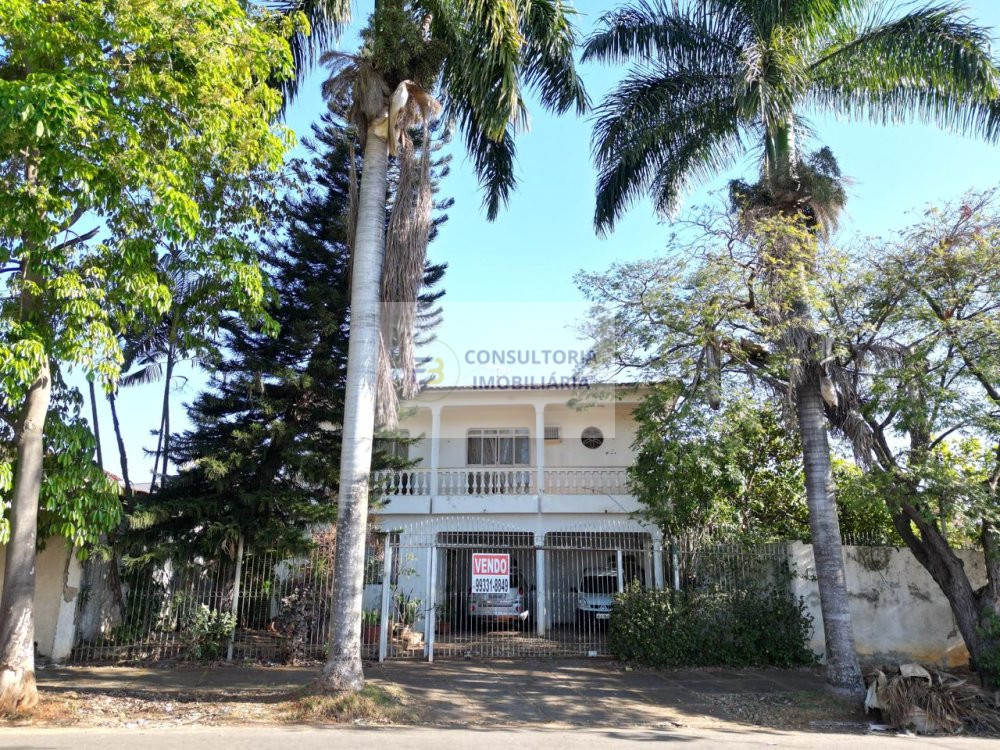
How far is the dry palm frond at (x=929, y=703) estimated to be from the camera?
7566 millimetres

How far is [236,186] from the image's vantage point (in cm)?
925

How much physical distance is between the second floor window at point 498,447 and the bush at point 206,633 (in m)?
8.67

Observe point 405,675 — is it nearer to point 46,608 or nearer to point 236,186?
point 46,608

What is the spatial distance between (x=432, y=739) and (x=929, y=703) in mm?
5711

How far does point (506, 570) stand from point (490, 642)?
2.00m

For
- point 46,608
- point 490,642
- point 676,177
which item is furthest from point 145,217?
point 490,642

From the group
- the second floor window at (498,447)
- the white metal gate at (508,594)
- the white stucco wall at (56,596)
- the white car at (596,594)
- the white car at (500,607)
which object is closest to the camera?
the white stucco wall at (56,596)

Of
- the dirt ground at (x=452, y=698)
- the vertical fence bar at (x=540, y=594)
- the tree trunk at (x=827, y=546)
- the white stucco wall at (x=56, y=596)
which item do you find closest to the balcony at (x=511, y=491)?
the vertical fence bar at (x=540, y=594)

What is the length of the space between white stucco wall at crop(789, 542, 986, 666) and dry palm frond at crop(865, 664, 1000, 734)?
320 centimetres

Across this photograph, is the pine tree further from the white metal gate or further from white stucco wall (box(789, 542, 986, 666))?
white stucco wall (box(789, 542, 986, 666))

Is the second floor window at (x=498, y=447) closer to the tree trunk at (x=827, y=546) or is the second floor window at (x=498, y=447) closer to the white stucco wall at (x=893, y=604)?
the white stucco wall at (x=893, y=604)

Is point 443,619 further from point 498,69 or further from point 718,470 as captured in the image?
point 498,69

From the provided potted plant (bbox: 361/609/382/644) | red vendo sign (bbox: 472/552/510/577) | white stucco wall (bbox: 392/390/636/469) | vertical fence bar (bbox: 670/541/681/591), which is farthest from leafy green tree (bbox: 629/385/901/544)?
potted plant (bbox: 361/609/382/644)

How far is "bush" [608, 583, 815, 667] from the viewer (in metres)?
10.8
